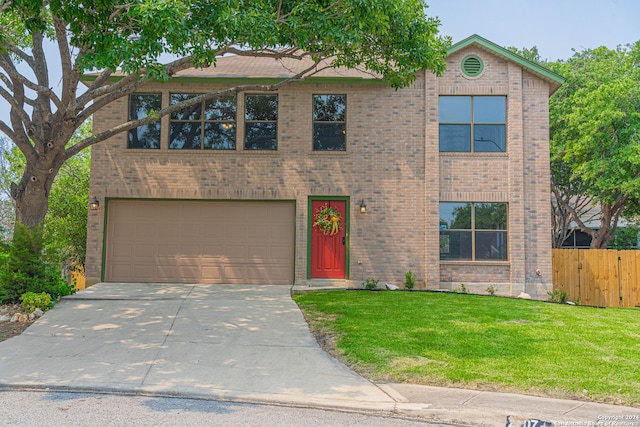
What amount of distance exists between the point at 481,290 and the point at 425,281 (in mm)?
1571

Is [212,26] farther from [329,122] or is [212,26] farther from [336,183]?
[336,183]

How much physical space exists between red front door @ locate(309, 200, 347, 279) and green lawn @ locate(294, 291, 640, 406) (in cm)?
215

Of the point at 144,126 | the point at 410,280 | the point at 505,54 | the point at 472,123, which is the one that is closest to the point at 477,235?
the point at 410,280

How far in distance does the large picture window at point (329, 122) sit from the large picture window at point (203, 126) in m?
2.36

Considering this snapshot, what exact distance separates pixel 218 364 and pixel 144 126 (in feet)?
30.0

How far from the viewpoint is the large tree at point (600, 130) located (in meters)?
17.8

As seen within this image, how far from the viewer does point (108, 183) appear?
13.6 meters

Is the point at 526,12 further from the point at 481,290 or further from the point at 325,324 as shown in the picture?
the point at 325,324

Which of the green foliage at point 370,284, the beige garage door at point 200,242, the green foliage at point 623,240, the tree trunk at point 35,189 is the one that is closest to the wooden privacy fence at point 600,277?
the green foliage at point 370,284

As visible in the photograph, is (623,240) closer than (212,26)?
No

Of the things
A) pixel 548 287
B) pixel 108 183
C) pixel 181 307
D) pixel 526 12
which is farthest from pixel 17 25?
pixel 526 12

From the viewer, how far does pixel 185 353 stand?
290 inches

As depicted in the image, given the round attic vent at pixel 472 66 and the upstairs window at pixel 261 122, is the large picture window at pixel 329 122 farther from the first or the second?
the round attic vent at pixel 472 66

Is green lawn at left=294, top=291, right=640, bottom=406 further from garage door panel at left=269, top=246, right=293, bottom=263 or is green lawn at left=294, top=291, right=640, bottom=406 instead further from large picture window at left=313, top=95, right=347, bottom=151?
large picture window at left=313, top=95, right=347, bottom=151
